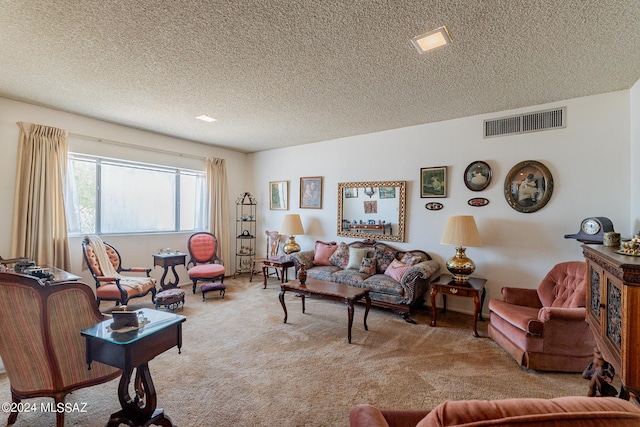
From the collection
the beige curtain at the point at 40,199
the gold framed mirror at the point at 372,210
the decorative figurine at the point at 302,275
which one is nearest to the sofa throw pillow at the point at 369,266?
the gold framed mirror at the point at 372,210

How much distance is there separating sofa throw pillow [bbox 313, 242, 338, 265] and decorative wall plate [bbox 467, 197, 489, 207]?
224 cm

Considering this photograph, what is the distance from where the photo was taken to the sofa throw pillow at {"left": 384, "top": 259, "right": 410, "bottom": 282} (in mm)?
3896

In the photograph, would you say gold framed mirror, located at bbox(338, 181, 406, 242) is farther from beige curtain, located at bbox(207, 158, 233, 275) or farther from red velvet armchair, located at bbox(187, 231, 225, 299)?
beige curtain, located at bbox(207, 158, 233, 275)

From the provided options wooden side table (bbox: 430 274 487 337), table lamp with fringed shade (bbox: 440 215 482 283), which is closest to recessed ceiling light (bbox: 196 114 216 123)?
table lamp with fringed shade (bbox: 440 215 482 283)

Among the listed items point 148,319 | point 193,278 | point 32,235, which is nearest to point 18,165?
point 32,235

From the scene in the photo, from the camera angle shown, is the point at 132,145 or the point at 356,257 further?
the point at 132,145

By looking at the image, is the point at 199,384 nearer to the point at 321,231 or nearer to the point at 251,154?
the point at 321,231

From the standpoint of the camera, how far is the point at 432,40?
85.6 inches

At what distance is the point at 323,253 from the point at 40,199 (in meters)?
4.00

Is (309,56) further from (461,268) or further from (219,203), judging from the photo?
(219,203)

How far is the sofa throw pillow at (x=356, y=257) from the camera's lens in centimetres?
448

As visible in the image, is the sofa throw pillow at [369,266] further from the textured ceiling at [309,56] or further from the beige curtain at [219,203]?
the beige curtain at [219,203]

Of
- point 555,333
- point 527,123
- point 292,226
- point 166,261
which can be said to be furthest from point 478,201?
point 166,261

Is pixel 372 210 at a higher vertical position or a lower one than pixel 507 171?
lower
